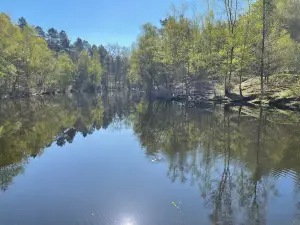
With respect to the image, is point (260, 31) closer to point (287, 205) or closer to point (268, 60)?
point (268, 60)

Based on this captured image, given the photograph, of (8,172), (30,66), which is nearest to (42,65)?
(30,66)

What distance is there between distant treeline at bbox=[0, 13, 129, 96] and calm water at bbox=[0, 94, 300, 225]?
24.3m

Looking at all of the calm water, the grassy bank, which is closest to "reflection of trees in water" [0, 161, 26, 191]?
the calm water

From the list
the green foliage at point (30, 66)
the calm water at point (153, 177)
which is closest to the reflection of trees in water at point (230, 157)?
the calm water at point (153, 177)

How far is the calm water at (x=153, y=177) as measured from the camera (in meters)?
8.34

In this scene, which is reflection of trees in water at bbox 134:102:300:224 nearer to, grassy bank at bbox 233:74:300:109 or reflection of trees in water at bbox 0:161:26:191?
reflection of trees in water at bbox 0:161:26:191

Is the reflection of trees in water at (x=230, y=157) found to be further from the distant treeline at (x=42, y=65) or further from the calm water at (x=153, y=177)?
the distant treeline at (x=42, y=65)

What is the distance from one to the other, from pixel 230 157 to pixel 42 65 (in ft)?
225

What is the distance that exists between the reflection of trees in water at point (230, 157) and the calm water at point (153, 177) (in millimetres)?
37

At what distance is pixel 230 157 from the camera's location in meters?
14.0

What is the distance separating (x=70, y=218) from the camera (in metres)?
8.20

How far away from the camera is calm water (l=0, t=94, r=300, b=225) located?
27.3 feet

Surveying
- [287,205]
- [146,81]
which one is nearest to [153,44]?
[146,81]

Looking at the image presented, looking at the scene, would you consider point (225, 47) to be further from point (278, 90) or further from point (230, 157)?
point (230, 157)
